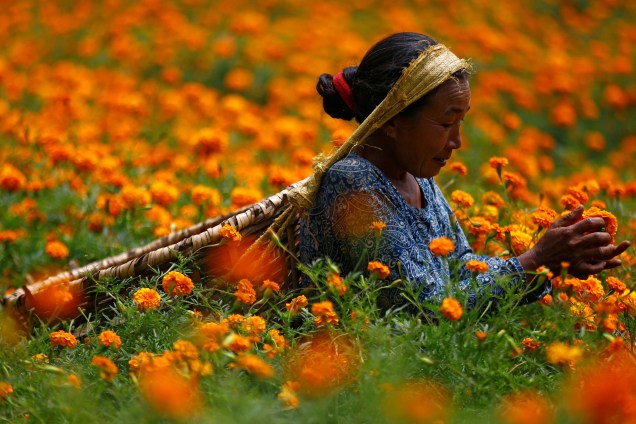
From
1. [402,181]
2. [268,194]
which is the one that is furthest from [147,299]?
[268,194]

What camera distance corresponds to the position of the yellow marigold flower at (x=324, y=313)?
7.57 ft

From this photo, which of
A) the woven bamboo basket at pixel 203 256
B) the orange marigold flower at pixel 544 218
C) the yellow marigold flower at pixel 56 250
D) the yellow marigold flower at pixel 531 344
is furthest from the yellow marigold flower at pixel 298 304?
the yellow marigold flower at pixel 56 250

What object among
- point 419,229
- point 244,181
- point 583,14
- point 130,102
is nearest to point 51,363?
point 419,229

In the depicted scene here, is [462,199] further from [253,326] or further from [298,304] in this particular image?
[253,326]

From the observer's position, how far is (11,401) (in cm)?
238

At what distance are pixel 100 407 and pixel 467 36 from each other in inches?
228

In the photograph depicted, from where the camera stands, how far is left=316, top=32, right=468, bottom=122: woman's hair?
2848 mm

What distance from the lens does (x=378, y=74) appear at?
289 cm

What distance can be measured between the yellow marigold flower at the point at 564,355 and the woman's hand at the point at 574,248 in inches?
17.5

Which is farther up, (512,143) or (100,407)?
(100,407)

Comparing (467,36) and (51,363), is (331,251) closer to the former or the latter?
(51,363)

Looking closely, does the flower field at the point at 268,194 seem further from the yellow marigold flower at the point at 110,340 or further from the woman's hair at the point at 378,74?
the woman's hair at the point at 378,74

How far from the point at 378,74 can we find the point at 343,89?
0.48 ft

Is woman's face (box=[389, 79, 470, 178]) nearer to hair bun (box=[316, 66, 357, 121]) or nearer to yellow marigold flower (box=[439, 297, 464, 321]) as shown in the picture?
hair bun (box=[316, 66, 357, 121])
